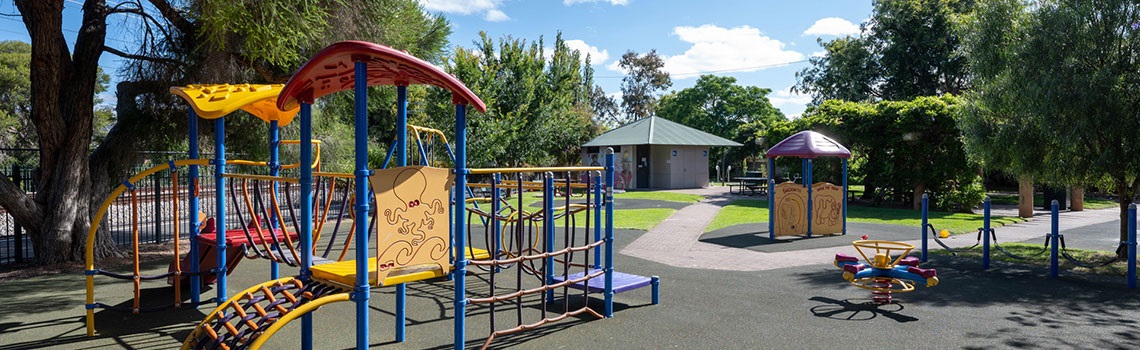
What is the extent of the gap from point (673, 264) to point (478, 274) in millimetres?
2859

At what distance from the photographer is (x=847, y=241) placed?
1170 cm

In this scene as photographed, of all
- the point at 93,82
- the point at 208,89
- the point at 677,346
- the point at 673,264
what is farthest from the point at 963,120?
the point at 93,82

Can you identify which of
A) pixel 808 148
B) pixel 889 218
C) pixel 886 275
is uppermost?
pixel 808 148

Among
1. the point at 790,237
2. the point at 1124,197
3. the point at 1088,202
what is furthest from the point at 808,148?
the point at 1088,202

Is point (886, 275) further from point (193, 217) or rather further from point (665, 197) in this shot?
point (665, 197)

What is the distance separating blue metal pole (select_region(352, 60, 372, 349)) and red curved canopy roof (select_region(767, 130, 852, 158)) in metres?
9.98

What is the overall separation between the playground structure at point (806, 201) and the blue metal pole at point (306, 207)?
30.9 ft

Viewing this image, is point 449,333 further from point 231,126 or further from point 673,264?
point 231,126

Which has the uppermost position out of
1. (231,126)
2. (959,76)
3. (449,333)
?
(959,76)

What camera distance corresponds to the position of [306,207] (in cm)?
441

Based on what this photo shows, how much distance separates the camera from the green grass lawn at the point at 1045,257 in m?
8.35

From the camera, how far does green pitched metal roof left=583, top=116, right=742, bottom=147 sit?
28.8 m

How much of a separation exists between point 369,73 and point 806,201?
32.9 feet

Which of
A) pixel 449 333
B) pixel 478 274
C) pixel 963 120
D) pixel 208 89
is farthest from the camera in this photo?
pixel 963 120
